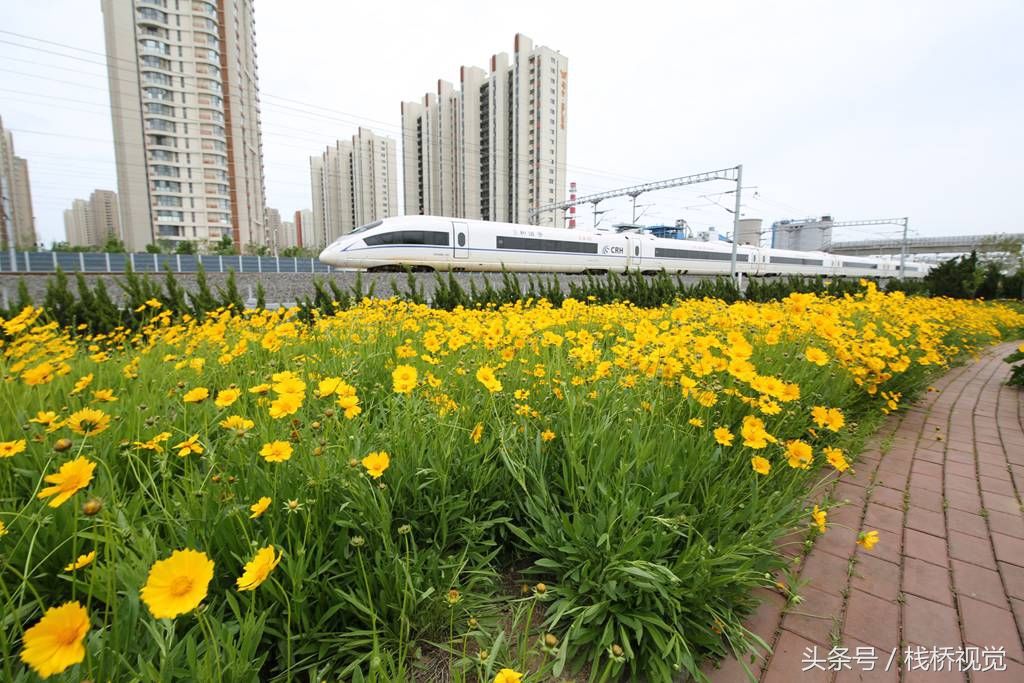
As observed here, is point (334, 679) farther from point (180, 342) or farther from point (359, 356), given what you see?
point (180, 342)

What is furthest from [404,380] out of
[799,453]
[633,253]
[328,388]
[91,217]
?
[91,217]

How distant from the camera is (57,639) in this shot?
56cm

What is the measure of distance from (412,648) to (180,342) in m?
2.84

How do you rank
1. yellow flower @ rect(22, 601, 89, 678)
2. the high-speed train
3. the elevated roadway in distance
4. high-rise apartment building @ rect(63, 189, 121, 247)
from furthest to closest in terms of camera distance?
1. high-rise apartment building @ rect(63, 189, 121, 247)
2. the elevated roadway in distance
3. the high-speed train
4. yellow flower @ rect(22, 601, 89, 678)

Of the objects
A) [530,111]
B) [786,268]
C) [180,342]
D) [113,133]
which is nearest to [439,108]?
[530,111]

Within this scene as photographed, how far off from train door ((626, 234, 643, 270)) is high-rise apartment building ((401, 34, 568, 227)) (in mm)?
28666

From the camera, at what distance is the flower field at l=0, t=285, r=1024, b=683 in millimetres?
839

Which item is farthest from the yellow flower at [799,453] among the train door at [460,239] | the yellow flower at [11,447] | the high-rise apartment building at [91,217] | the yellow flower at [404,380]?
the high-rise apartment building at [91,217]

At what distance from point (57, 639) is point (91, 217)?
365ft

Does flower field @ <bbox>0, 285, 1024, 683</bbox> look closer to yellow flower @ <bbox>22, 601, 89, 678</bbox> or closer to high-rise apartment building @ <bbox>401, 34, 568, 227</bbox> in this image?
yellow flower @ <bbox>22, 601, 89, 678</bbox>

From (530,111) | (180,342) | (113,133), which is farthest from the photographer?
(530,111)

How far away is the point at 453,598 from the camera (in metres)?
0.95

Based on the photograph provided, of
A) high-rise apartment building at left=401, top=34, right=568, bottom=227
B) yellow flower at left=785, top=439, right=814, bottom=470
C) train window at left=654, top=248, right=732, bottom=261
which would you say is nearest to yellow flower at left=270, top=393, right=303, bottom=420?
yellow flower at left=785, top=439, right=814, bottom=470

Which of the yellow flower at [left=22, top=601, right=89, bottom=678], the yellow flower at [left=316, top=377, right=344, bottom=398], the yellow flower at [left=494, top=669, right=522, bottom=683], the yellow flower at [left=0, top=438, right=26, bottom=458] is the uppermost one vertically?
the yellow flower at [left=316, top=377, right=344, bottom=398]
